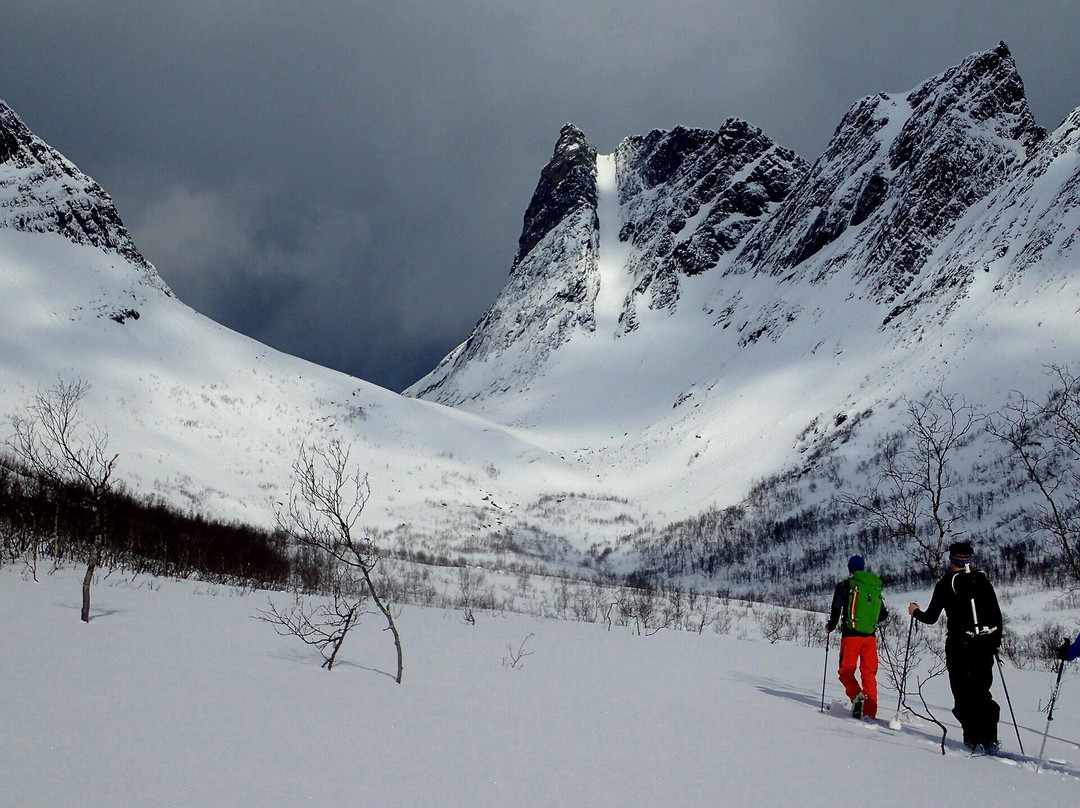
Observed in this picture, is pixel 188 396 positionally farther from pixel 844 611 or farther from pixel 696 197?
pixel 696 197

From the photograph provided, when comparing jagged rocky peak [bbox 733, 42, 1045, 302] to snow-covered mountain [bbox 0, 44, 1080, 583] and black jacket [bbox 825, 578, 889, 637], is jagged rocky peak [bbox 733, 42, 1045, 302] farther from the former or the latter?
black jacket [bbox 825, 578, 889, 637]

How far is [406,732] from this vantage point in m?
5.19

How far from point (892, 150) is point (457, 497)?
10105 centimetres

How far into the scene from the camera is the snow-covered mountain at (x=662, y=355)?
181 ft

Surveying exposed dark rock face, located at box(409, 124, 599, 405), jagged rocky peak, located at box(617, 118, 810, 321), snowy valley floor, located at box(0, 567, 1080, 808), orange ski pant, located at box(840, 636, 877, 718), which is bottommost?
snowy valley floor, located at box(0, 567, 1080, 808)

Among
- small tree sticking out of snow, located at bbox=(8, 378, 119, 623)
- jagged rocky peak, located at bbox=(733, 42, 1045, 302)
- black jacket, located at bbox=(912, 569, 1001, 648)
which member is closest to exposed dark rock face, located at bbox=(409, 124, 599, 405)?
jagged rocky peak, located at bbox=(733, 42, 1045, 302)

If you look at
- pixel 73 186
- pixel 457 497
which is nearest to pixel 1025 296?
pixel 457 497

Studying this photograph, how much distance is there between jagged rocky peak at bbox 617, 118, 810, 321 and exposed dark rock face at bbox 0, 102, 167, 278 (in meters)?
93.5

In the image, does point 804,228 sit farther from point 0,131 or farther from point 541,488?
point 0,131

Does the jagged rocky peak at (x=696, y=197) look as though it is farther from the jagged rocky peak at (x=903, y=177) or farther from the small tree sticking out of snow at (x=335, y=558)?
the small tree sticking out of snow at (x=335, y=558)

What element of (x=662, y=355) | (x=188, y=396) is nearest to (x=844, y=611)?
(x=188, y=396)

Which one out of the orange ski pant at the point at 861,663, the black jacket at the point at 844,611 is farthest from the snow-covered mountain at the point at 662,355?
the orange ski pant at the point at 861,663

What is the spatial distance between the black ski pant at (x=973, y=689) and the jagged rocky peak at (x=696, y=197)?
13706 cm

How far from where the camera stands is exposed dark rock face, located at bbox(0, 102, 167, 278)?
71062 mm
